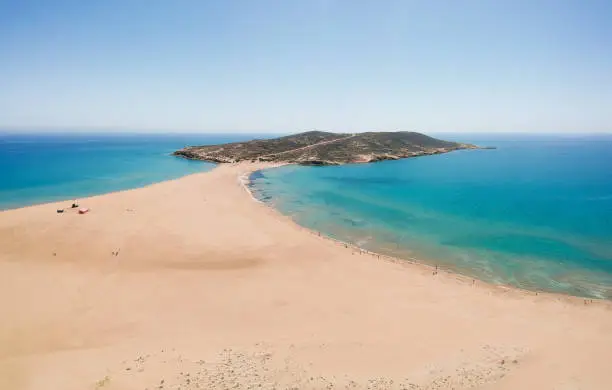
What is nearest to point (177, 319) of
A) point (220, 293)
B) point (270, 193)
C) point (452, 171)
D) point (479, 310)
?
point (220, 293)

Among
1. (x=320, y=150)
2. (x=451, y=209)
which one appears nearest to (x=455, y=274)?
(x=451, y=209)

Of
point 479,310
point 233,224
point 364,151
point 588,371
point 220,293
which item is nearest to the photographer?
point 588,371

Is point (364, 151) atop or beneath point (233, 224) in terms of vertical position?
atop

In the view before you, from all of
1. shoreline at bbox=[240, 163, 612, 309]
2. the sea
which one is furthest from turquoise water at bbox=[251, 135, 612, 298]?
shoreline at bbox=[240, 163, 612, 309]

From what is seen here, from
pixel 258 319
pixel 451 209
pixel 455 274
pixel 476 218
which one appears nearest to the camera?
pixel 258 319

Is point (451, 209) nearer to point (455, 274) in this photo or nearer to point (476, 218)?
point (476, 218)

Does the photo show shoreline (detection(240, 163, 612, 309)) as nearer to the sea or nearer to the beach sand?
the beach sand

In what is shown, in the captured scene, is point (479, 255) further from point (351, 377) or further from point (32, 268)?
point (32, 268)

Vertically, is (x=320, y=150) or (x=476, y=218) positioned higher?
(x=320, y=150)
